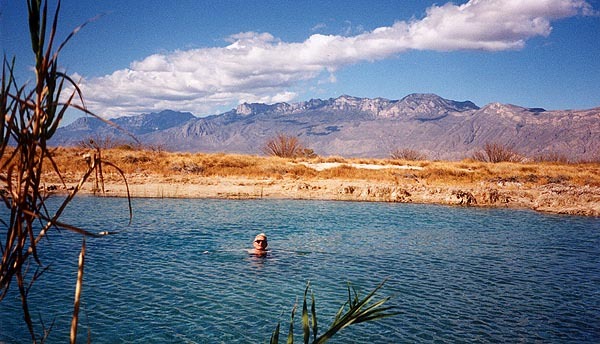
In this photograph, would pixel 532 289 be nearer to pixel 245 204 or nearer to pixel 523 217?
pixel 523 217

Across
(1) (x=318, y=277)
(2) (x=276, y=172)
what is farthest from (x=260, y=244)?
(2) (x=276, y=172)

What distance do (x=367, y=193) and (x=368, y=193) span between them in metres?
0.06

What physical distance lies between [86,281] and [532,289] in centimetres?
1110

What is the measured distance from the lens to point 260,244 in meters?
13.2

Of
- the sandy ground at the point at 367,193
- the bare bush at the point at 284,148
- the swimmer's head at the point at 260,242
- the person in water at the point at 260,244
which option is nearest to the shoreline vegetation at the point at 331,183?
the sandy ground at the point at 367,193

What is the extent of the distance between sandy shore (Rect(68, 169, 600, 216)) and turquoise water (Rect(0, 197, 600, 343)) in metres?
5.16

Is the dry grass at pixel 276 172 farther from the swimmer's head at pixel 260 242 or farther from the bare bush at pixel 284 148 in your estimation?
the swimmer's head at pixel 260 242

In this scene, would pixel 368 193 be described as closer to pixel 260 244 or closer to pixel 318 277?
pixel 260 244

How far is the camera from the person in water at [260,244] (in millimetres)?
13109

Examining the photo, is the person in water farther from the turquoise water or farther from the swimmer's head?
the turquoise water

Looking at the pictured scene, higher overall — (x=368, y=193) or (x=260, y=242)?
(x=368, y=193)

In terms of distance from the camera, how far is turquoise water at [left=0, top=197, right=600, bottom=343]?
834 cm

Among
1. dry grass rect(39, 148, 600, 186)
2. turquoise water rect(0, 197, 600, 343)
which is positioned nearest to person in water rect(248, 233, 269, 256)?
turquoise water rect(0, 197, 600, 343)

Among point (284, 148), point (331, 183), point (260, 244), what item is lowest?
point (260, 244)
